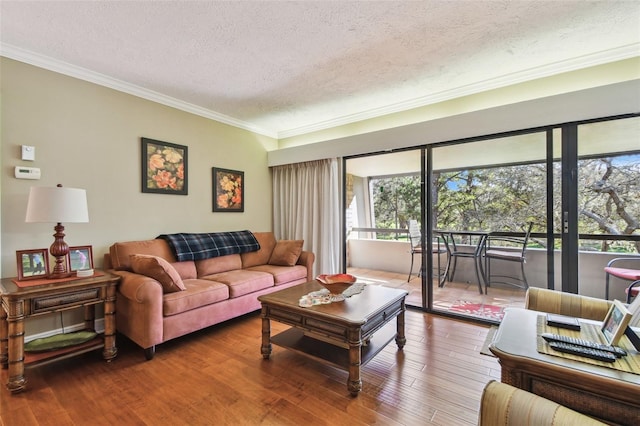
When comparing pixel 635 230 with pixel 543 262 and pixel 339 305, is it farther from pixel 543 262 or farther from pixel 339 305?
pixel 339 305

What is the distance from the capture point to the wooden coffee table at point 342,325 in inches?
72.7

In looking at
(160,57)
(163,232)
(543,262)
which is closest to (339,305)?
(543,262)

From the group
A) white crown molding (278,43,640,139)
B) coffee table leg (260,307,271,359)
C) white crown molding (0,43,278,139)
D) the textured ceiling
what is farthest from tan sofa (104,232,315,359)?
white crown molding (278,43,640,139)

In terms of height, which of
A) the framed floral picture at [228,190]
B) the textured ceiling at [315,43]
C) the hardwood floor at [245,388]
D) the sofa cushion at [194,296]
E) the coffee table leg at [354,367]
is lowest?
the hardwood floor at [245,388]

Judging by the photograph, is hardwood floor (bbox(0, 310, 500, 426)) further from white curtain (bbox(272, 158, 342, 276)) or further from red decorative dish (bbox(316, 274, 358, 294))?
white curtain (bbox(272, 158, 342, 276))

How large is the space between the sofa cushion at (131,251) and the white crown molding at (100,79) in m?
1.63

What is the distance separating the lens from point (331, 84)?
3.15m

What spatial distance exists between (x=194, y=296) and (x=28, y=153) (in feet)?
6.15

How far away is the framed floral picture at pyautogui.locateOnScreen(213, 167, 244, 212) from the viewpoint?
3.92 meters

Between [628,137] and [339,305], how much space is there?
9.55ft

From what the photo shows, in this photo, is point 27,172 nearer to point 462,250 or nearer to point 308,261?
point 308,261

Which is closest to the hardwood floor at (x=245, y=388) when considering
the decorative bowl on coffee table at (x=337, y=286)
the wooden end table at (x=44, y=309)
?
the wooden end table at (x=44, y=309)

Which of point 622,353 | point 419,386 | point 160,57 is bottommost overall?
point 419,386

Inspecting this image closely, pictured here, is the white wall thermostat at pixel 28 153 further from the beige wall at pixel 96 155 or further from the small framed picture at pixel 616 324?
the small framed picture at pixel 616 324
